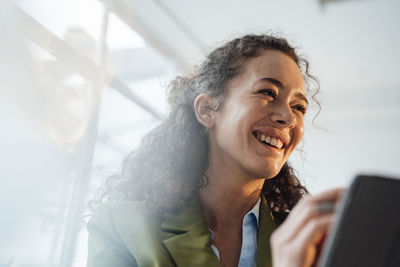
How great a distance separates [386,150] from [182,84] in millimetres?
4769

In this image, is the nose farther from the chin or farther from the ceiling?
the ceiling

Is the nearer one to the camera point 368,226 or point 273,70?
point 368,226

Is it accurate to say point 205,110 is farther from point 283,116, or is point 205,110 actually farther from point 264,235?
point 264,235

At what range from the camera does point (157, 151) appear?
4.96 feet

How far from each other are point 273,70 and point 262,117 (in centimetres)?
17

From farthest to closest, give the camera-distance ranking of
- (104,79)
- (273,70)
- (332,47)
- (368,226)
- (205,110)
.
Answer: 1. (332,47)
2. (104,79)
3. (205,110)
4. (273,70)
5. (368,226)

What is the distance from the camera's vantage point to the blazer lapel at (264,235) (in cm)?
111

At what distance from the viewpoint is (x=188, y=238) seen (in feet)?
3.70

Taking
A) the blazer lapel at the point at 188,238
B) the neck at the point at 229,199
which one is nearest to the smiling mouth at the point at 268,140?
the neck at the point at 229,199

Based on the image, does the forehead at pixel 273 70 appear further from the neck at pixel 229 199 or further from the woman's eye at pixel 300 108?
the neck at pixel 229 199

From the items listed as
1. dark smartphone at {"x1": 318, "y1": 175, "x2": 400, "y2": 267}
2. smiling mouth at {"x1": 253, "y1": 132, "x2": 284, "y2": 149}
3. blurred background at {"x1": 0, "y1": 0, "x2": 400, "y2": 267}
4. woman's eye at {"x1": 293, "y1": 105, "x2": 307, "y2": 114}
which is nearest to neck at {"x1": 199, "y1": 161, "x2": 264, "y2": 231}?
smiling mouth at {"x1": 253, "y1": 132, "x2": 284, "y2": 149}

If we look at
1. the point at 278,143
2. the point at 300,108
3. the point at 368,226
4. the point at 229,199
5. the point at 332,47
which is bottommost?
the point at 368,226

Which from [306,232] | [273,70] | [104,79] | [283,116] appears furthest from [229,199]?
[104,79]

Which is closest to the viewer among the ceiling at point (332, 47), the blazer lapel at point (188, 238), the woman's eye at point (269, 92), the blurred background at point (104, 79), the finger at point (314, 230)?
the finger at point (314, 230)
